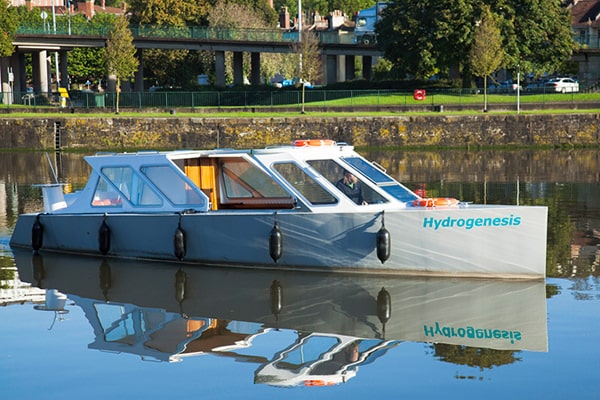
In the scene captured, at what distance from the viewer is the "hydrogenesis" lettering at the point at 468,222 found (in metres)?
17.2

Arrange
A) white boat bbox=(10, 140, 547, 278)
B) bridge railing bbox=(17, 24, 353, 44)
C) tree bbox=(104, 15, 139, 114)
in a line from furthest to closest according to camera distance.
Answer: bridge railing bbox=(17, 24, 353, 44) → tree bbox=(104, 15, 139, 114) → white boat bbox=(10, 140, 547, 278)

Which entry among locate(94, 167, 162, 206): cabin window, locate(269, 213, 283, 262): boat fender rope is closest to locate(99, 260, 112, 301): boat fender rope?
locate(94, 167, 162, 206): cabin window

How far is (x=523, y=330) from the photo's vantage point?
14906 mm

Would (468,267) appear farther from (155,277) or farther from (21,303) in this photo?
(21,303)

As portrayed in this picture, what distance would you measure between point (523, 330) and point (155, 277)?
765 centimetres

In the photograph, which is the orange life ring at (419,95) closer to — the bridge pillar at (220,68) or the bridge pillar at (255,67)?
the bridge pillar at (220,68)

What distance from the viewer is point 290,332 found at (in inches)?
592

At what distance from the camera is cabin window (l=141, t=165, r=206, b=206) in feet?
65.9

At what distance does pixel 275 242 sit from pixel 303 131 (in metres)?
37.6

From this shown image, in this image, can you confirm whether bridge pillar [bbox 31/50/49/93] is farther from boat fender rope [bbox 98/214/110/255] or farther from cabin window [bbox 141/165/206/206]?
cabin window [bbox 141/165/206/206]

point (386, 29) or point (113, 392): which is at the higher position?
point (386, 29)

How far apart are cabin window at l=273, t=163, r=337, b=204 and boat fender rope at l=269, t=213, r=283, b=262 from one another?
0.91 meters

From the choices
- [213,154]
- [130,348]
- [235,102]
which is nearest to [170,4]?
[235,102]

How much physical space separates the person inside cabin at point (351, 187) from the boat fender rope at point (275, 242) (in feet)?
4.67
